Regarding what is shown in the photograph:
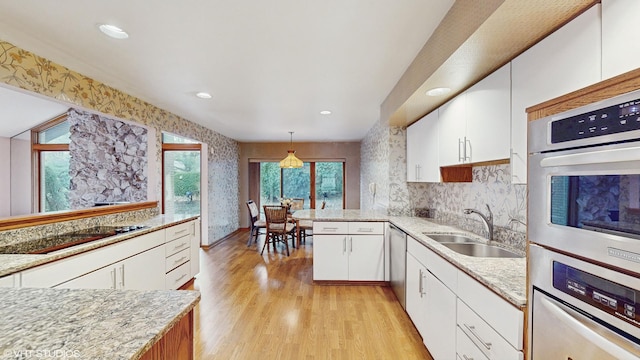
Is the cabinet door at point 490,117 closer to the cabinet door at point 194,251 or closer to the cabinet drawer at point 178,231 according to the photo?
the cabinet drawer at point 178,231

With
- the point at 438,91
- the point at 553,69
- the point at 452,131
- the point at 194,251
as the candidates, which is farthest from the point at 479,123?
the point at 194,251

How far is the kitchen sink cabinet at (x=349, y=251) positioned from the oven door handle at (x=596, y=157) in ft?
8.08

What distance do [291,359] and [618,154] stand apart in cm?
214

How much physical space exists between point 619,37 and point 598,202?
0.61m

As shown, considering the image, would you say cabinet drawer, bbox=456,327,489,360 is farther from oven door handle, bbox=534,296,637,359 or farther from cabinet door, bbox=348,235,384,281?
cabinet door, bbox=348,235,384,281

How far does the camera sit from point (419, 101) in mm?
2451

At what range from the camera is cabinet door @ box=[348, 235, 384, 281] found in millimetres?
3236

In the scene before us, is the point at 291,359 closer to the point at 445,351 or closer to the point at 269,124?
the point at 445,351

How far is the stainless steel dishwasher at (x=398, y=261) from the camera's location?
8.58 ft

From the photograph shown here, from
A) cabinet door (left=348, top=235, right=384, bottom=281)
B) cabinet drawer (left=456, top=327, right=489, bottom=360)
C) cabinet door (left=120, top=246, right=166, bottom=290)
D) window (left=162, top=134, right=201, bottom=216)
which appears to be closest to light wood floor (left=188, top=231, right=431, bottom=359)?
cabinet door (left=348, top=235, right=384, bottom=281)

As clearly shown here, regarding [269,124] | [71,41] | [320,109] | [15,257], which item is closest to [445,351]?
[15,257]

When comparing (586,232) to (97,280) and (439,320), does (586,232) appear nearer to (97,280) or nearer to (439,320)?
(439,320)

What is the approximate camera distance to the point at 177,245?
308 centimetres

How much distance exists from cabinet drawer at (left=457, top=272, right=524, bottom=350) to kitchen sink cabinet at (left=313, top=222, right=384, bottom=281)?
68.0 inches
